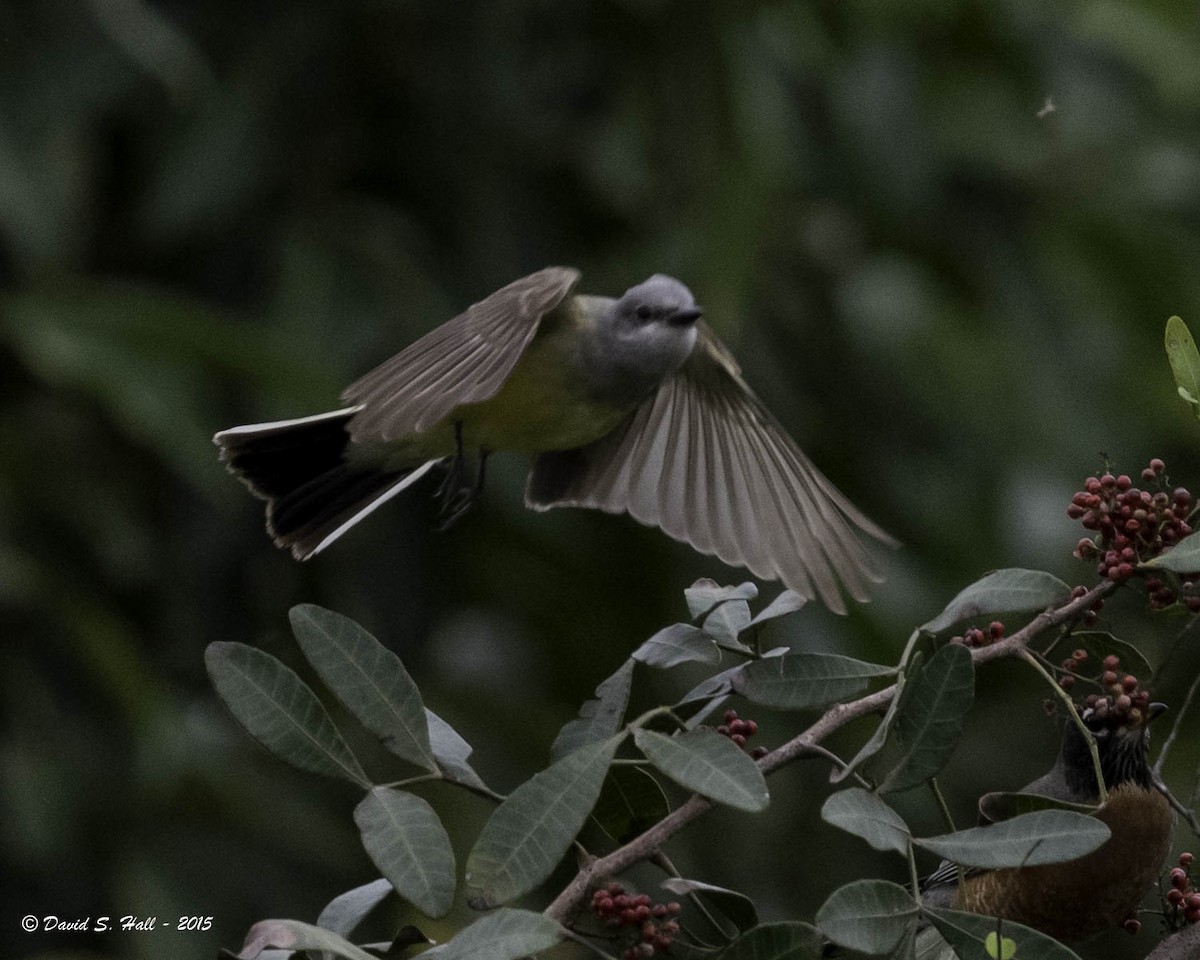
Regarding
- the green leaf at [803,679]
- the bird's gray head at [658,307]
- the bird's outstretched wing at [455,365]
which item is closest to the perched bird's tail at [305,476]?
the bird's outstretched wing at [455,365]

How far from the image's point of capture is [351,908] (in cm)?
239

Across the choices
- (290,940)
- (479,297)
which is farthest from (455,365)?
(479,297)

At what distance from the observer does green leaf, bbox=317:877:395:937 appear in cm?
235

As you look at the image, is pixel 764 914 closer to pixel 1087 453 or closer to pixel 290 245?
pixel 1087 453

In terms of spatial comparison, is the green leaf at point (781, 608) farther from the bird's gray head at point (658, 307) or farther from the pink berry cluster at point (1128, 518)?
the bird's gray head at point (658, 307)

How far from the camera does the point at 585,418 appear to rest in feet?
13.2

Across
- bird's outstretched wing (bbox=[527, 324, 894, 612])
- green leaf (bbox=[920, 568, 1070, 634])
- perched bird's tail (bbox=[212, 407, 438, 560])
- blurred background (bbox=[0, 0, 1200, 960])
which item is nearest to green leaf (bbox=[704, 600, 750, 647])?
green leaf (bbox=[920, 568, 1070, 634])

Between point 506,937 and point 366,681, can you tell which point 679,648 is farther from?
point 506,937

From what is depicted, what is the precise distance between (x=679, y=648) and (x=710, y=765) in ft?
1.18

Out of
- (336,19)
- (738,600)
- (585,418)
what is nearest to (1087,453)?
(336,19)

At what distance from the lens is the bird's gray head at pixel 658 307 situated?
13.1 ft

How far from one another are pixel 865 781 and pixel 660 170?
4839 millimetres

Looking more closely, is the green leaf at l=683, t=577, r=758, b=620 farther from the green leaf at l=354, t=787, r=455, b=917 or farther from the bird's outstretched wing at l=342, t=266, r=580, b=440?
the bird's outstretched wing at l=342, t=266, r=580, b=440

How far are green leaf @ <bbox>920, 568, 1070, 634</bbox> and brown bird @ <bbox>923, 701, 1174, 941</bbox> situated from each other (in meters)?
0.18
